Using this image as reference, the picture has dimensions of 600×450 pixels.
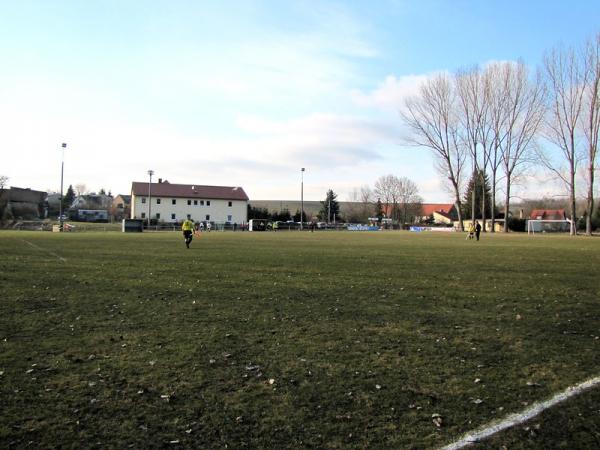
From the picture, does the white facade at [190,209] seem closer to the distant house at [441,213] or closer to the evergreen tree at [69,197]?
the evergreen tree at [69,197]

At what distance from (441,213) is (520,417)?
152898mm

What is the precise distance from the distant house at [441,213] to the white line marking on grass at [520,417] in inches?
5227

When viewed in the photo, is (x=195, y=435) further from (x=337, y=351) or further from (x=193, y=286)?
(x=193, y=286)

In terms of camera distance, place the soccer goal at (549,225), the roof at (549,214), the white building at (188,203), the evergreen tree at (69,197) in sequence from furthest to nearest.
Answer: the evergreen tree at (69,197) < the roof at (549,214) < the white building at (188,203) < the soccer goal at (549,225)

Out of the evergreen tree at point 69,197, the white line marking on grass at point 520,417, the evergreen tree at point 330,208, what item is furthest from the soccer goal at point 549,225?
the evergreen tree at point 69,197

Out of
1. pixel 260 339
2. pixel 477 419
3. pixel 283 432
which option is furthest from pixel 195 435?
pixel 260 339

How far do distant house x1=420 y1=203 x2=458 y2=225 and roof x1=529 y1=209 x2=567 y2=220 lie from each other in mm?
23567

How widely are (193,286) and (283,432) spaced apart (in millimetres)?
7866

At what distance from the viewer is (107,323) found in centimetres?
802

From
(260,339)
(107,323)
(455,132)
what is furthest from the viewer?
(455,132)

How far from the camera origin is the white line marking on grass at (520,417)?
4113 millimetres

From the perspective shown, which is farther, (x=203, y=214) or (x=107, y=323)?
(x=203, y=214)

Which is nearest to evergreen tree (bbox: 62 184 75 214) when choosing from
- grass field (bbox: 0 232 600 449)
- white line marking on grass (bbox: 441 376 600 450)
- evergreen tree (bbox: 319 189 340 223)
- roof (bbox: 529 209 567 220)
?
evergreen tree (bbox: 319 189 340 223)

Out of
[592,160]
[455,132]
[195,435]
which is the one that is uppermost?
[455,132]
